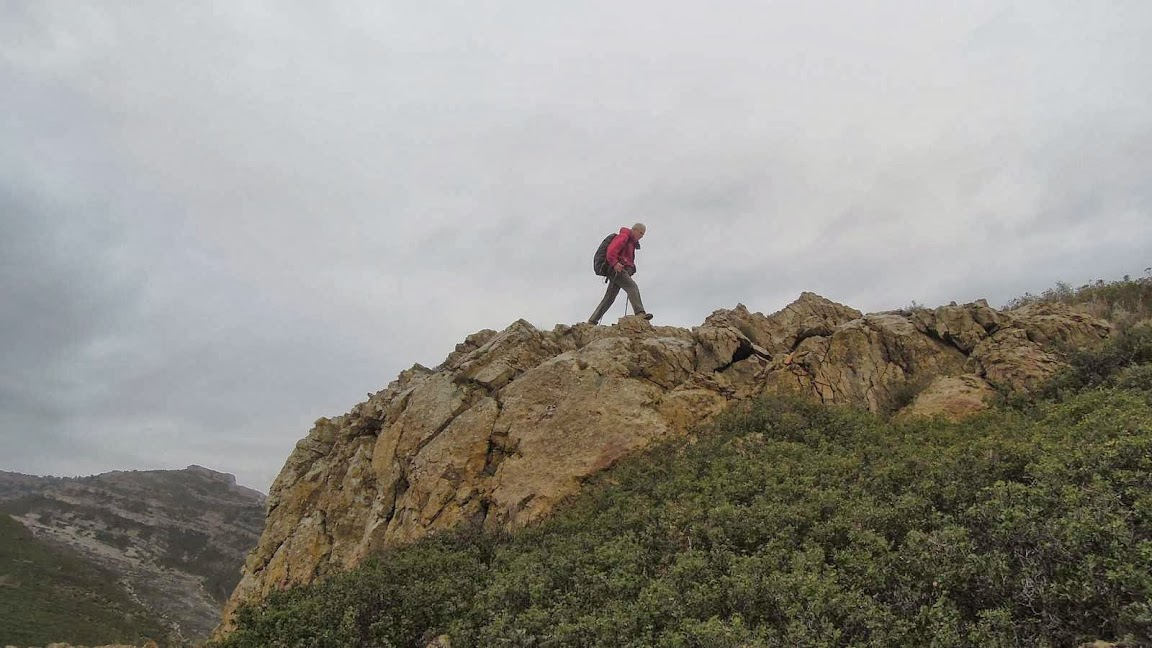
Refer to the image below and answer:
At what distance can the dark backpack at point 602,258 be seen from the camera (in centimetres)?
2130

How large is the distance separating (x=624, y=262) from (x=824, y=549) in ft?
45.0

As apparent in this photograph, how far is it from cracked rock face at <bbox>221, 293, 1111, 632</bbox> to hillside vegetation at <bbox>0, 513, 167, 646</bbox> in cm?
4075

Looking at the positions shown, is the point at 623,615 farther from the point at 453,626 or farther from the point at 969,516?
the point at 969,516

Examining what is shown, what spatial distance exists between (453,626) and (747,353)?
12.5m

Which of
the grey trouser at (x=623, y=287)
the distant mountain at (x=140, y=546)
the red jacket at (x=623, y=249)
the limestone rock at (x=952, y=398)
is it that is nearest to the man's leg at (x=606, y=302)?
the grey trouser at (x=623, y=287)

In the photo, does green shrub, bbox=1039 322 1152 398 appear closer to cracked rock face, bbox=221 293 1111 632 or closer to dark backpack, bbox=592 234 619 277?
cracked rock face, bbox=221 293 1111 632

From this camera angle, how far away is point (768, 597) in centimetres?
733

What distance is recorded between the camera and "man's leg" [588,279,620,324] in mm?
21938

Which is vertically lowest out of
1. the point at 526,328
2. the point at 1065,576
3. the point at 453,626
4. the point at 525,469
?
the point at 453,626

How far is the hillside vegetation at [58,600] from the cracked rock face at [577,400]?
40751 millimetres

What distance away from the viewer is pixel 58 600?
5538cm

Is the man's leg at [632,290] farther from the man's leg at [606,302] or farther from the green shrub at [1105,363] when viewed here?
the green shrub at [1105,363]

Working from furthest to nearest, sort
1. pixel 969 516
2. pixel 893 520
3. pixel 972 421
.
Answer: pixel 972 421 → pixel 893 520 → pixel 969 516

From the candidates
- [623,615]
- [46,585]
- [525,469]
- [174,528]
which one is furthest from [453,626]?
[174,528]
